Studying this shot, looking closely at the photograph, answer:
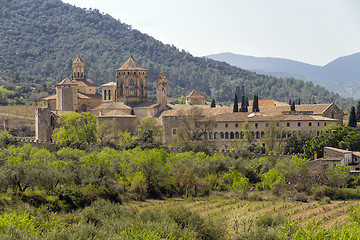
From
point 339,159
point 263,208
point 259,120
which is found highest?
point 259,120

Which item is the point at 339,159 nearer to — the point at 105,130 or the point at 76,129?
the point at 105,130

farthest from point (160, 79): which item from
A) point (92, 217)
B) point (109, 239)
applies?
point (109, 239)

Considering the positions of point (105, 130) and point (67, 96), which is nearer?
point (105, 130)

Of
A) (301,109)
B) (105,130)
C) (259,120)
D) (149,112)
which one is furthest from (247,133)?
(105,130)

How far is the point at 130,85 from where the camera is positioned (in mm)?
94875

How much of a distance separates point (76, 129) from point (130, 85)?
1375cm

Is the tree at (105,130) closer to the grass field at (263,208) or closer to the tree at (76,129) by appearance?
the tree at (76,129)

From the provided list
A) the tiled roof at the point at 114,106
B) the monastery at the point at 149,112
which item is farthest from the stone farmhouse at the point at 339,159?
the tiled roof at the point at 114,106

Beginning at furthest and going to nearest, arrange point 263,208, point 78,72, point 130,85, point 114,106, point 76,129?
point 78,72 < point 130,85 < point 114,106 < point 76,129 < point 263,208

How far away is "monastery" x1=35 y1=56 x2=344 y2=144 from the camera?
7762 cm

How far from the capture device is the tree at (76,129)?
8281cm

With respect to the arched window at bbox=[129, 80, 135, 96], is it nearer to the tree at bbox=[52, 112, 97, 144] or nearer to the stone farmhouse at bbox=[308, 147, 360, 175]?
the tree at bbox=[52, 112, 97, 144]

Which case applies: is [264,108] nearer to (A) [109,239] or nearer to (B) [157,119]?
(B) [157,119]

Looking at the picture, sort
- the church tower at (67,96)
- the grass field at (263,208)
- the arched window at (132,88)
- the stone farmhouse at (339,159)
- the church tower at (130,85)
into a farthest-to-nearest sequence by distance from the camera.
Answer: the arched window at (132,88) → the church tower at (130,85) → the church tower at (67,96) → the stone farmhouse at (339,159) → the grass field at (263,208)
